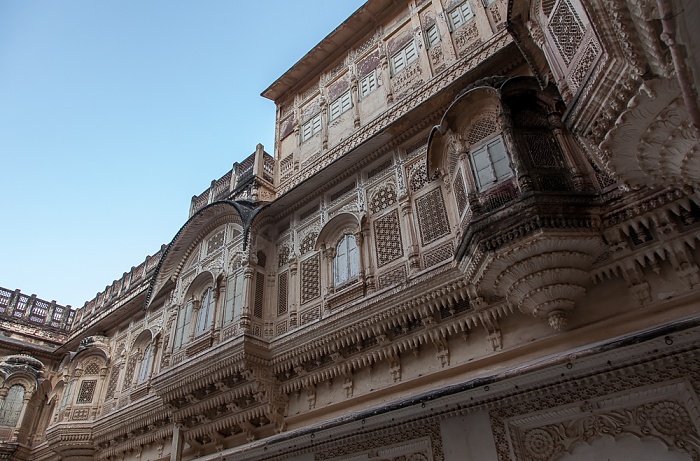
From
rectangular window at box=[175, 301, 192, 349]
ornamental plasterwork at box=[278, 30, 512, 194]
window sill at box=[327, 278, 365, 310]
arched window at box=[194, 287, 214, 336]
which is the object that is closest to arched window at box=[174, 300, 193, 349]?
rectangular window at box=[175, 301, 192, 349]

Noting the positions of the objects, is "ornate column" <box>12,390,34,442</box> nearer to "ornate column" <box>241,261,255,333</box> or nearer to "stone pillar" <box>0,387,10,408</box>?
"stone pillar" <box>0,387,10,408</box>

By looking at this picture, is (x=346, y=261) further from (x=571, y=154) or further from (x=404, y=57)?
(x=404, y=57)

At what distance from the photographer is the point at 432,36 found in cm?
1021

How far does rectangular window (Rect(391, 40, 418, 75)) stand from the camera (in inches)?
409

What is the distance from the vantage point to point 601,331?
18.4 ft

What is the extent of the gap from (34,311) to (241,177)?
12.5 metres

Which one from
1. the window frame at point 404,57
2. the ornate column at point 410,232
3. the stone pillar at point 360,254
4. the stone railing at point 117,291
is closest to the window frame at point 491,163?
the ornate column at point 410,232

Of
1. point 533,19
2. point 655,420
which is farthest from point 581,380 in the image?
point 533,19

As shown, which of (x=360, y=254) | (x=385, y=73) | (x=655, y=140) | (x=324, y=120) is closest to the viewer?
(x=655, y=140)

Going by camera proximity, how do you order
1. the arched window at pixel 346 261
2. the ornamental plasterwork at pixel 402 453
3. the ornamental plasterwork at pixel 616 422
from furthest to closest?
the arched window at pixel 346 261
the ornamental plasterwork at pixel 402 453
the ornamental plasterwork at pixel 616 422

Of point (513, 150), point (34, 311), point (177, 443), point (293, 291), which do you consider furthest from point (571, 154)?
point (34, 311)

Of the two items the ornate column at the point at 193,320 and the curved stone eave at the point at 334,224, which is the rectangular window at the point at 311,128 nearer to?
the curved stone eave at the point at 334,224

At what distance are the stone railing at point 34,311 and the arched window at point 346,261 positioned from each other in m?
15.3

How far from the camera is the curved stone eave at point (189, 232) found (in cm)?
1071
